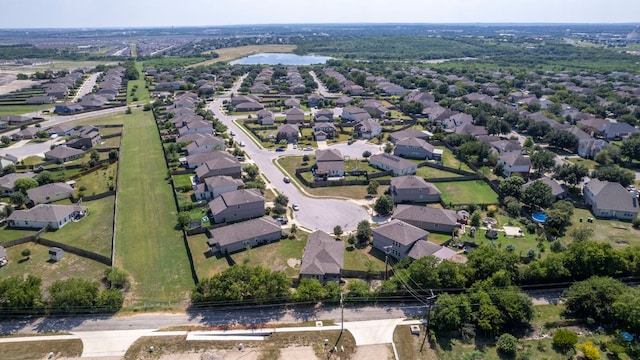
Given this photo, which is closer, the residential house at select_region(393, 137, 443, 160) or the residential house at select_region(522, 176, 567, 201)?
the residential house at select_region(522, 176, 567, 201)

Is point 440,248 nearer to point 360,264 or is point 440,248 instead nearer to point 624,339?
point 360,264

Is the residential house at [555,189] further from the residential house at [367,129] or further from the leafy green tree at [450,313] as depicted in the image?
the residential house at [367,129]

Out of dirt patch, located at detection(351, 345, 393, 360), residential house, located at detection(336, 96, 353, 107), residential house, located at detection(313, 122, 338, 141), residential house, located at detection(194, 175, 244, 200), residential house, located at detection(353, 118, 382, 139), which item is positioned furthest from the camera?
residential house, located at detection(336, 96, 353, 107)

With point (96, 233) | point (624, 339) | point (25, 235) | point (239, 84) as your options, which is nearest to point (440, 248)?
point (624, 339)

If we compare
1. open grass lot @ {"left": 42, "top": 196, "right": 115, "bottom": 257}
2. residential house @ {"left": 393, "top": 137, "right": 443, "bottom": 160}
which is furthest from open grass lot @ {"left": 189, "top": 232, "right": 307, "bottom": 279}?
residential house @ {"left": 393, "top": 137, "right": 443, "bottom": 160}

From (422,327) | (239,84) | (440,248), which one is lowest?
(422,327)

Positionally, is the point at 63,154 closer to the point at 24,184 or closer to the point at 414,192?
the point at 24,184

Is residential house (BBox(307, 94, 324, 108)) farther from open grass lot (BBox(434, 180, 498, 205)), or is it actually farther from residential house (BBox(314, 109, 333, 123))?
open grass lot (BBox(434, 180, 498, 205))
